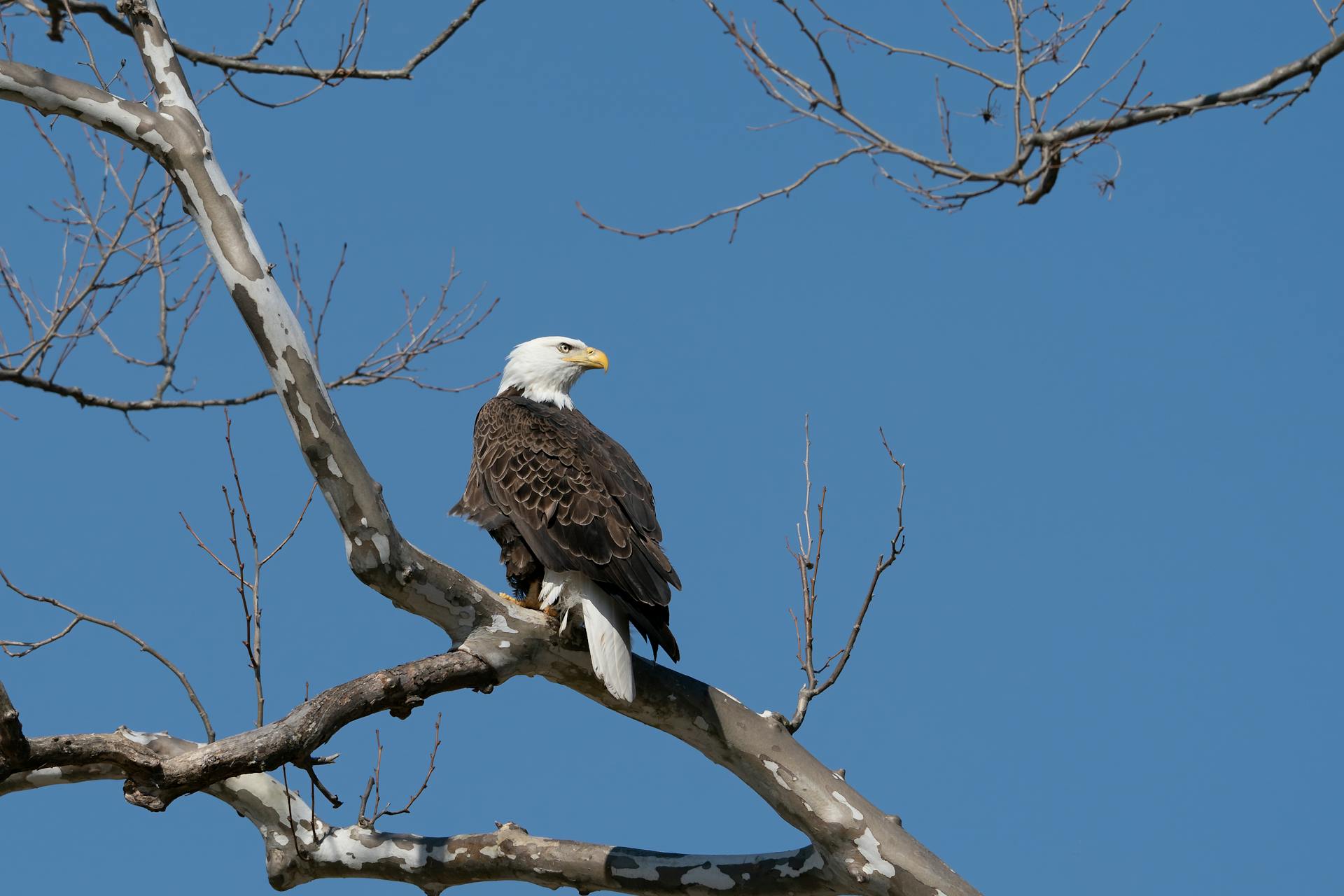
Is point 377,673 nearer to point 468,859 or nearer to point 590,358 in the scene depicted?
point 468,859

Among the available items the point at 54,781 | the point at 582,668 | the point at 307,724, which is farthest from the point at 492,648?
the point at 54,781

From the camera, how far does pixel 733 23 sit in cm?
554

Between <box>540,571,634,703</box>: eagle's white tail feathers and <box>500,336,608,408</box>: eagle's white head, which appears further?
<box>500,336,608,408</box>: eagle's white head

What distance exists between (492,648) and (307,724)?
0.80 m

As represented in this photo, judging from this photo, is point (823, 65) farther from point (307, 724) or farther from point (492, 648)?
point (307, 724)

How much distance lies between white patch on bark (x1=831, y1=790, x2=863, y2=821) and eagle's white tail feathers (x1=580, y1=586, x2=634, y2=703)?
30.9 inches

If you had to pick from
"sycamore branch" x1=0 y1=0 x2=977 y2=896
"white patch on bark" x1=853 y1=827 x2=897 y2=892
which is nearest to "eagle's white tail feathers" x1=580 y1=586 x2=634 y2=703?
"sycamore branch" x1=0 y1=0 x2=977 y2=896

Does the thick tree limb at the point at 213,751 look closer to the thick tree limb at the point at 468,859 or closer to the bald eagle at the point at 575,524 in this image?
the thick tree limb at the point at 468,859

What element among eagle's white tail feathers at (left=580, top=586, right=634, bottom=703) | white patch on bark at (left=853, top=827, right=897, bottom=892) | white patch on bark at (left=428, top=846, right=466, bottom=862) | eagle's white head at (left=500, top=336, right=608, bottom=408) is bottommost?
A: white patch on bark at (left=853, top=827, right=897, bottom=892)

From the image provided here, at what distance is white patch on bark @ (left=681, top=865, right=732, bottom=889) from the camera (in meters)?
5.02

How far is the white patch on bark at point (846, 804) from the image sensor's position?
4.92 meters

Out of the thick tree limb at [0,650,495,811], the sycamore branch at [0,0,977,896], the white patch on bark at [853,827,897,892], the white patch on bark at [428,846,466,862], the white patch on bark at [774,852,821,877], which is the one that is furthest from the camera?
the white patch on bark at [428,846,466,862]

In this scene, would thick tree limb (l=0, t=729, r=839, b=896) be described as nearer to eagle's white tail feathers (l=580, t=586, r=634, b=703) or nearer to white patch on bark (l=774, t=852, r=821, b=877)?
white patch on bark (l=774, t=852, r=821, b=877)

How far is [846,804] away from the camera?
16.2ft
